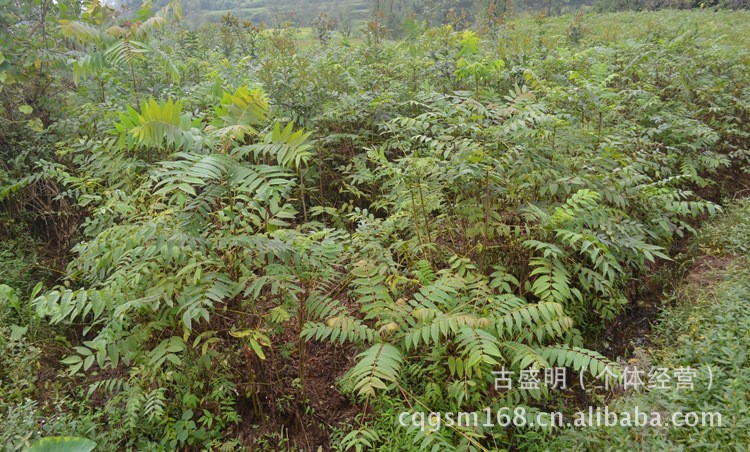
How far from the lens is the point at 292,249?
265 centimetres

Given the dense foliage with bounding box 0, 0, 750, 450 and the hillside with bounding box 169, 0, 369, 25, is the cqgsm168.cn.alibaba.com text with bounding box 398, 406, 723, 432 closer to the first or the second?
the dense foliage with bounding box 0, 0, 750, 450

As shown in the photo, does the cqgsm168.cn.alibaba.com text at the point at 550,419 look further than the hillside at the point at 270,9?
No

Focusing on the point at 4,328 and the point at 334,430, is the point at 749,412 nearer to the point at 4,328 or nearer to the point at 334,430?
the point at 334,430

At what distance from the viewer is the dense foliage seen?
269 centimetres

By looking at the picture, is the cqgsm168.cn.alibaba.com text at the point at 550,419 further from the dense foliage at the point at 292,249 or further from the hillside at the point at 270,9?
the hillside at the point at 270,9

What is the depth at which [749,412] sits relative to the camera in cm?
225

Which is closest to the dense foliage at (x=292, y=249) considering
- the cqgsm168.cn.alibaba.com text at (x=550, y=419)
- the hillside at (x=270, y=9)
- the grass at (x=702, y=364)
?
the cqgsm168.cn.alibaba.com text at (x=550, y=419)

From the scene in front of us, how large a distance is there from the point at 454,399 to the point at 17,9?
18.0 ft

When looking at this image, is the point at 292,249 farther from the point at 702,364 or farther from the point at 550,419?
the point at 702,364

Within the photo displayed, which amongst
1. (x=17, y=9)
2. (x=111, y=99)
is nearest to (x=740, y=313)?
(x=111, y=99)

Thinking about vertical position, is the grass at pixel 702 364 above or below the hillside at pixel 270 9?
below

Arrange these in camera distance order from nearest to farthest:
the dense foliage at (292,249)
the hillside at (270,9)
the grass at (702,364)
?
the grass at (702,364) → the dense foliage at (292,249) → the hillside at (270,9)

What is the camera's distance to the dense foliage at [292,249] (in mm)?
2686

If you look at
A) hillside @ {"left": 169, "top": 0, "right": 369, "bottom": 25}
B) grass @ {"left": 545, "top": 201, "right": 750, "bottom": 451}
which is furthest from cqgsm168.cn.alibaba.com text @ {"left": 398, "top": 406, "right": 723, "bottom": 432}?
hillside @ {"left": 169, "top": 0, "right": 369, "bottom": 25}
